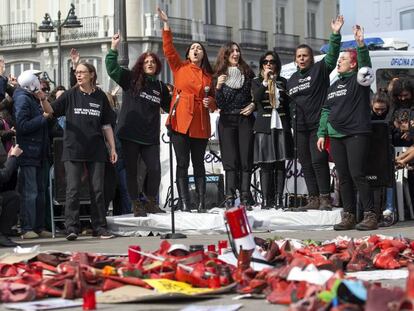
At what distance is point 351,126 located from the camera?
14180mm

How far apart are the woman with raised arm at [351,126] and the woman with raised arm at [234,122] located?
3.34 feet

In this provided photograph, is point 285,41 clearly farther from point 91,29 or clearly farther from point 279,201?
point 279,201

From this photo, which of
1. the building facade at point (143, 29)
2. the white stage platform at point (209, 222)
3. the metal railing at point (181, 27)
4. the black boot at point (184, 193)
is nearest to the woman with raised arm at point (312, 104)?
the white stage platform at point (209, 222)

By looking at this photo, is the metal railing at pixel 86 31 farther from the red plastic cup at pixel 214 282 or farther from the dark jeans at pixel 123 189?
the red plastic cup at pixel 214 282

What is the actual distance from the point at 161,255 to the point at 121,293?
1.07 m

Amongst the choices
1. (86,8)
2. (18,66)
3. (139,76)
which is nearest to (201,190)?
(139,76)

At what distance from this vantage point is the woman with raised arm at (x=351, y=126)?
1418 cm

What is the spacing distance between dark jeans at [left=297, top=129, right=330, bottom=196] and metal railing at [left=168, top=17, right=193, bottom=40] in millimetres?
43928

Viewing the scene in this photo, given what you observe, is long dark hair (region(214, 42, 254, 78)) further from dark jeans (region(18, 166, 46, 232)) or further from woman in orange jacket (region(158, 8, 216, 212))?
dark jeans (region(18, 166, 46, 232))

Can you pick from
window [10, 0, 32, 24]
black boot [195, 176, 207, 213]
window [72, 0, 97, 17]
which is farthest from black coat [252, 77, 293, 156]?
window [10, 0, 32, 24]

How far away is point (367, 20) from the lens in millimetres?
40281

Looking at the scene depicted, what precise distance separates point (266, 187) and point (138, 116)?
6.15ft

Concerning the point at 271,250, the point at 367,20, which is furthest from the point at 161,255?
the point at 367,20

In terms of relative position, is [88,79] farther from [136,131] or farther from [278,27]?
[278,27]
